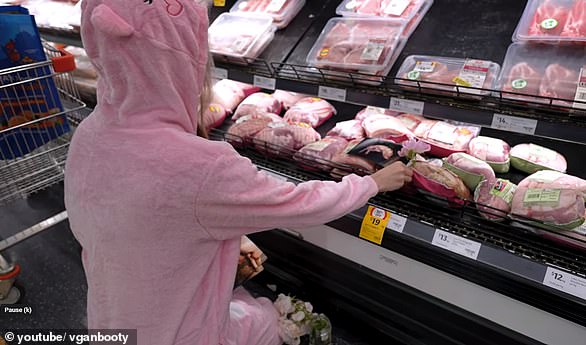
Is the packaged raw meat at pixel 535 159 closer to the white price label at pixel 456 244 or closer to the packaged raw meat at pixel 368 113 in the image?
the white price label at pixel 456 244

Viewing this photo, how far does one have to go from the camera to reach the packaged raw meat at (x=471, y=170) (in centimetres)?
134

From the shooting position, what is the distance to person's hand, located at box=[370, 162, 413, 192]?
1.19 metres

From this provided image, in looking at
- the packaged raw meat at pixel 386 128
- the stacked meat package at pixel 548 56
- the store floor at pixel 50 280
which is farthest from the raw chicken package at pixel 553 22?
the store floor at pixel 50 280

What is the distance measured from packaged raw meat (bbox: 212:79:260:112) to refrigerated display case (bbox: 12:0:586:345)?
34cm

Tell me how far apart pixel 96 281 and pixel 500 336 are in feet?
4.03

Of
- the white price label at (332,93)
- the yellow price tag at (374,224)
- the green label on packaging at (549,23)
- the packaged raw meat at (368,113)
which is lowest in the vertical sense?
the yellow price tag at (374,224)

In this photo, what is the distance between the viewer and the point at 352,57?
1450 mm

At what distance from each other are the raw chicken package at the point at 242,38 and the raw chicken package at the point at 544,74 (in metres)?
0.93

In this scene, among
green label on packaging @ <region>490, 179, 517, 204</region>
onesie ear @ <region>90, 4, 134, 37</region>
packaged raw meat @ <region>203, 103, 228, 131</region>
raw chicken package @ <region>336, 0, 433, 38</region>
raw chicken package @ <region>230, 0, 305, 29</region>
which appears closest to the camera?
onesie ear @ <region>90, 4, 134, 37</region>

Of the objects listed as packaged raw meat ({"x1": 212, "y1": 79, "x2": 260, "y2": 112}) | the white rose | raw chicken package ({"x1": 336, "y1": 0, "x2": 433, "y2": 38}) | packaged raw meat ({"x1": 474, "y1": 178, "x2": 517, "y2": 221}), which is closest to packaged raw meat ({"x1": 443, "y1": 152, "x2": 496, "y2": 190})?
packaged raw meat ({"x1": 474, "y1": 178, "x2": 517, "y2": 221})

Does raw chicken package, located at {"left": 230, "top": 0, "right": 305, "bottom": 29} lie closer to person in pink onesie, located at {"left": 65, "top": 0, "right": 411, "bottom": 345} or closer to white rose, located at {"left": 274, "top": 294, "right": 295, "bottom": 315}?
person in pink onesie, located at {"left": 65, "top": 0, "right": 411, "bottom": 345}

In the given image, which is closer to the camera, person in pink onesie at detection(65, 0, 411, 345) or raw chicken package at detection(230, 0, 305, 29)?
person in pink onesie at detection(65, 0, 411, 345)

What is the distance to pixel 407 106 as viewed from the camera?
126 centimetres

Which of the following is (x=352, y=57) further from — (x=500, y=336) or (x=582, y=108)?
(x=500, y=336)
